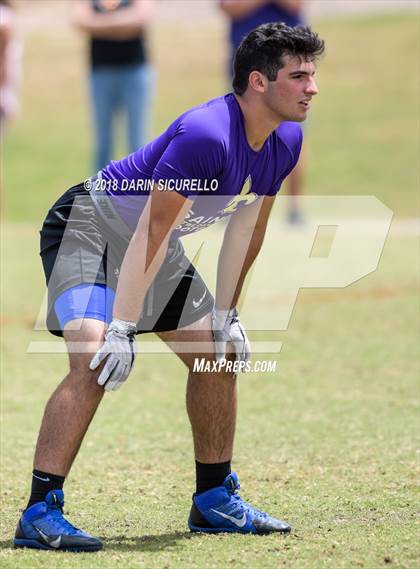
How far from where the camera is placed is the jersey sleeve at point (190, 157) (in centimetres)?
480

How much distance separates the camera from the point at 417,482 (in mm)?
5812

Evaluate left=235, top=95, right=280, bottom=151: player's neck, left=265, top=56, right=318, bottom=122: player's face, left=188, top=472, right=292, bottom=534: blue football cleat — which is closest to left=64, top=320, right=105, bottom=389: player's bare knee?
left=188, top=472, right=292, bottom=534: blue football cleat

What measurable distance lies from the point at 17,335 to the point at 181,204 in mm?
5030

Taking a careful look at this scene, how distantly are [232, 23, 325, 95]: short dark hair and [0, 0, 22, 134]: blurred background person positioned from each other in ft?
26.0

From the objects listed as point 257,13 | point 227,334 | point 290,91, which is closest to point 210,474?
point 227,334

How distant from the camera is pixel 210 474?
208 inches

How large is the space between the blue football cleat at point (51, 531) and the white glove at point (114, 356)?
0.49 metres

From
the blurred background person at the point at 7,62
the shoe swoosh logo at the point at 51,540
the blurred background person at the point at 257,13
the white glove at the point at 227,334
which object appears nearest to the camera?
the shoe swoosh logo at the point at 51,540

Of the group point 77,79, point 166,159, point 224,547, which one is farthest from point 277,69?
point 77,79

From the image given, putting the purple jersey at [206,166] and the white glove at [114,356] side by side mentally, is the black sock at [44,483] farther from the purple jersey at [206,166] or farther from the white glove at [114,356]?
the purple jersey at [206,166]

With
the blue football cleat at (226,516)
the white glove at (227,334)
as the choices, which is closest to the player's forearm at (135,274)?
the white glove at (227,334)

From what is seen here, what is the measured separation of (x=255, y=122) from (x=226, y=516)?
165cm

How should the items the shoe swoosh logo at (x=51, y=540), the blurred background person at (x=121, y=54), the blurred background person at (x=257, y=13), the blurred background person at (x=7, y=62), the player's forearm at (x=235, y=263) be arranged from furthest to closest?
the blurred background person at (x=121, y=54)
the blurred background person at (x=257, y=13)
the blurred background person at (x=7, y=62)
the player's forearm at (x=235, y=263)
the shoe swoosh logo at (x=51, y=540)

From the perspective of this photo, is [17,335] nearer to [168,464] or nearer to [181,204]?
[168,464]
